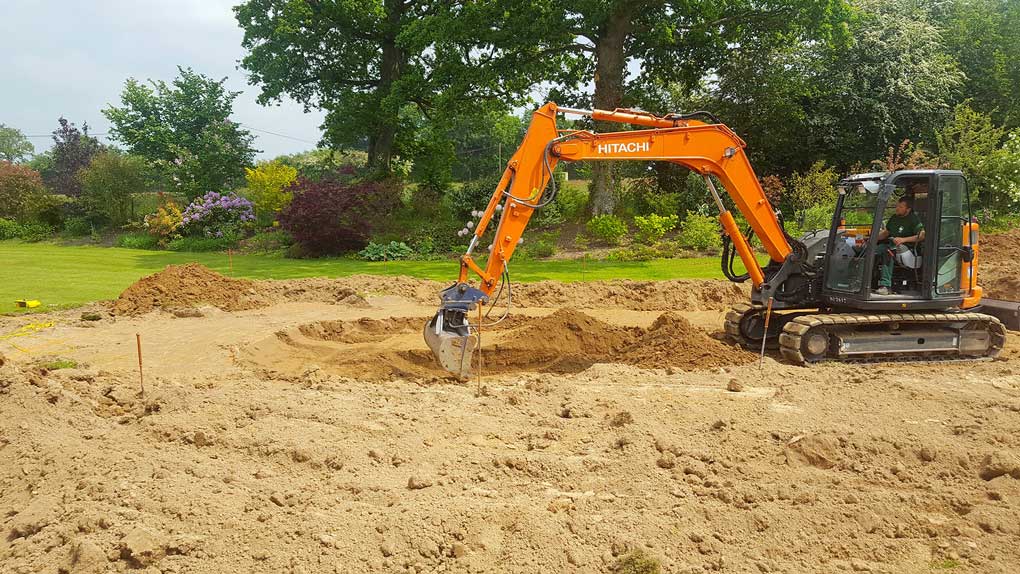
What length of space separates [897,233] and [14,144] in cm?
10020

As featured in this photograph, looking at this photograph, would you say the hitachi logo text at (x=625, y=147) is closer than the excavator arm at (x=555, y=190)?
No

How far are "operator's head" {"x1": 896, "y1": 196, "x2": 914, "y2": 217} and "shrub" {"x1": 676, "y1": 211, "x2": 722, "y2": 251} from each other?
10431 mm

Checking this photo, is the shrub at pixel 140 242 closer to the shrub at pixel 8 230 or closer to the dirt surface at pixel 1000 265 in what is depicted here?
the shrub at pixel 8 230

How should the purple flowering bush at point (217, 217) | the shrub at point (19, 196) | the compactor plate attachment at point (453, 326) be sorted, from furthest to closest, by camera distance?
the shrub at point (19, 196) < the purple flowering bush at point (217, 217) < the compactor plate attachment at point (453, 326)

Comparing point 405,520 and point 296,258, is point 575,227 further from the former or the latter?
point 405,520

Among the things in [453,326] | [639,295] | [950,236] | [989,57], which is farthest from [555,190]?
[989,57]

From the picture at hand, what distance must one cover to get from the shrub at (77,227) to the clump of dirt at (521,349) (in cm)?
2315

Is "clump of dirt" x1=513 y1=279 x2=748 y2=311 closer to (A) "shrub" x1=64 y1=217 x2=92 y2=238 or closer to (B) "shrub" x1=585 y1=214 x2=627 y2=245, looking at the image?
(B) "shrub" x1=585 y1=214 x2=627 y2=245

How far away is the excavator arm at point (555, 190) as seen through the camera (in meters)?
7.56

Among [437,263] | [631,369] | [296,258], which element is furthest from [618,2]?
[631,369]

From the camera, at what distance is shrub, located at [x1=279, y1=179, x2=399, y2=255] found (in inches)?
822

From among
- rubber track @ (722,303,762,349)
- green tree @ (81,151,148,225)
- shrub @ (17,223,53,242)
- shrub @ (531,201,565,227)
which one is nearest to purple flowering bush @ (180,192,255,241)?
green tree @ (81,151,148,225)

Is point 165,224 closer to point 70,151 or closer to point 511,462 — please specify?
point 70,151

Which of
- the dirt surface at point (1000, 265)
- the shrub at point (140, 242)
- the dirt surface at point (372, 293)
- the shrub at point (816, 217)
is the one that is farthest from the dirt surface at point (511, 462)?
the shrub at point (140, 242)
